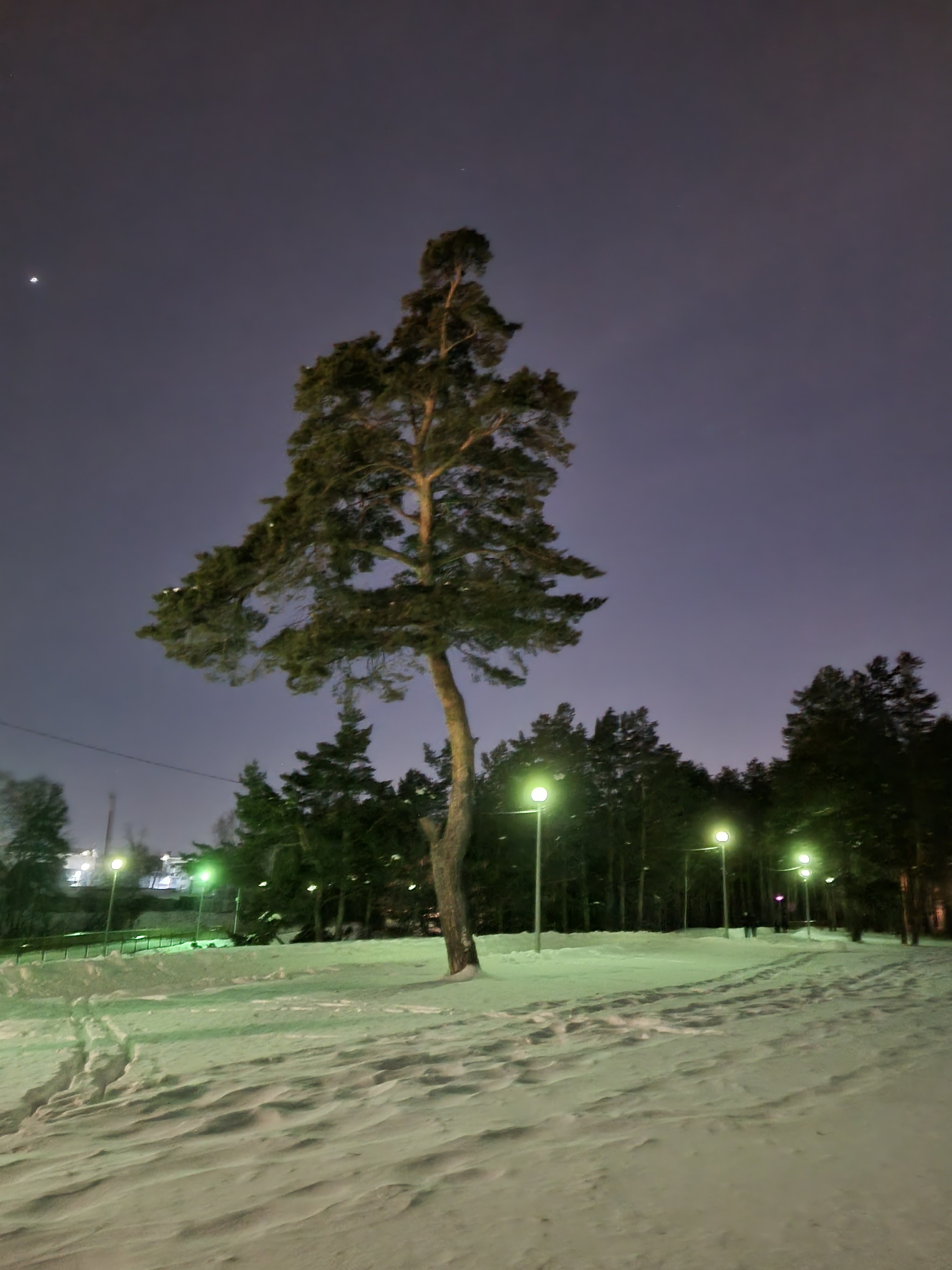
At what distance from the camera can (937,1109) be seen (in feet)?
15.6

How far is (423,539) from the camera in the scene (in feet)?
55.6

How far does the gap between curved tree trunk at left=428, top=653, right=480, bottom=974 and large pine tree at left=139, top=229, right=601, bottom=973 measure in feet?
0.11

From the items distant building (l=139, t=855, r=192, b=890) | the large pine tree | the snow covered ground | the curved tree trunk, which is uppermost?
the large pine tree

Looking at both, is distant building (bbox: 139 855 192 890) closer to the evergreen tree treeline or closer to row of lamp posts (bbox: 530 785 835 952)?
the evergreen tree treeline

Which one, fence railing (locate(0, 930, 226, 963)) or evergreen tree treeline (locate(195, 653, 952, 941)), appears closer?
fence railing (locate(0, 930, 226, 963))

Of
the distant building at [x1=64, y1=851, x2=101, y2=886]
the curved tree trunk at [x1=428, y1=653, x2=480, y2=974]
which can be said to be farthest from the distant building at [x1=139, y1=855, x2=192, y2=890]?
the curved tree trunk at [x1=428, y1=653, x2=480, y2=974]

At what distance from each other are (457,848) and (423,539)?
636 cm

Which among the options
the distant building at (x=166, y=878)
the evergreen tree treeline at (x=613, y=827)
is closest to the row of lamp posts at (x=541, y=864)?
the evergreen tree treeline at (x=613, y=827)

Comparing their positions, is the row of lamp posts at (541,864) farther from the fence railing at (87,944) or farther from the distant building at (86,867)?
the distant building at (86,867)

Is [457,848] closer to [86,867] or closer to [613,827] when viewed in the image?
[613,827]

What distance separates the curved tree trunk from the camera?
15852mm

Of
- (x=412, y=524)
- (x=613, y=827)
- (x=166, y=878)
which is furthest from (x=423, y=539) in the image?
(x=166, y=878)

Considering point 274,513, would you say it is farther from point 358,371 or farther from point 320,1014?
point 320,1014

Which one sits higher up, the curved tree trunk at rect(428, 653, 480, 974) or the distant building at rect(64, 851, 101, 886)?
the curved tree trunk at rect(428, 653, 480, 974)
